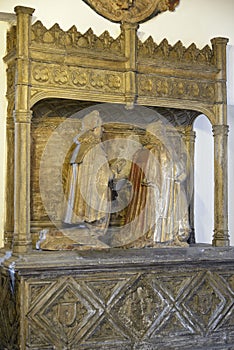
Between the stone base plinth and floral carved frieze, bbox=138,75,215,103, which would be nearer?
the stone base plinth

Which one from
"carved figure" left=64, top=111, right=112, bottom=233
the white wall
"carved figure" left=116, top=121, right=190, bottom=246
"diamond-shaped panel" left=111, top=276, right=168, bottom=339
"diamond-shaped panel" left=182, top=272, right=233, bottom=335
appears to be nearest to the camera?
"diamond-shaped panel" left=111, top=276, right=168, bottom=339

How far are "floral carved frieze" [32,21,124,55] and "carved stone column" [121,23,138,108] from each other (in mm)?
50

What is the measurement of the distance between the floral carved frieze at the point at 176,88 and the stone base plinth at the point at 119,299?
112 centimetres

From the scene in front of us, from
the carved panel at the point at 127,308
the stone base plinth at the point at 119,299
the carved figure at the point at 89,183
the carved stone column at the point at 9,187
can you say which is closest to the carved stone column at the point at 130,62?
the carved figure at the point at 89,183

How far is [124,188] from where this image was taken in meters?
5.05

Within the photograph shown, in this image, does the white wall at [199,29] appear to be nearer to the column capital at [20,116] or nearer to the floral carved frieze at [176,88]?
the floral carved frieze at [176,88]

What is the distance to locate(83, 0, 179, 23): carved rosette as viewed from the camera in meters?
5.12

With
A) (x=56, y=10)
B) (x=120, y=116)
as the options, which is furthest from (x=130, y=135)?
(x=56, y=10)

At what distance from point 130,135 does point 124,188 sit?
0.44 meters

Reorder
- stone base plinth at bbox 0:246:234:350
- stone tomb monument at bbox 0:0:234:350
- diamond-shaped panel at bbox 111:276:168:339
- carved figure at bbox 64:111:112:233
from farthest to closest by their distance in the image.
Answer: carved figure at bbox 64:111:112:233
diamond-shaped panel at bbox 111:276:168:339
stone tomb monument at bbox 0:0:234:350
stone base plinth at bbox 0:246:234:350

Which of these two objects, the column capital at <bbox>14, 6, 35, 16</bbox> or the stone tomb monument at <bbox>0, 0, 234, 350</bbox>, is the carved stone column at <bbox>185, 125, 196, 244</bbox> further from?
the column capital at <bbox>14, 6, 35, 16</bbox>

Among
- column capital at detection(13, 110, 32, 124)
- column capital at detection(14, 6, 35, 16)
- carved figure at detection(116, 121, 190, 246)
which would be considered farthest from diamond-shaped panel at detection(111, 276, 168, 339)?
column capital at detection(14, 6, 35, 16)

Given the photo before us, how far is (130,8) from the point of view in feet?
17.2

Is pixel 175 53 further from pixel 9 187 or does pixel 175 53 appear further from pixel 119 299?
pixel 119 299
